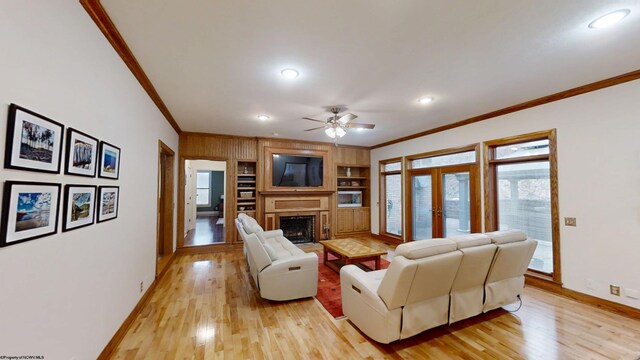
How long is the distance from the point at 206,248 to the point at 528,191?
6.15m

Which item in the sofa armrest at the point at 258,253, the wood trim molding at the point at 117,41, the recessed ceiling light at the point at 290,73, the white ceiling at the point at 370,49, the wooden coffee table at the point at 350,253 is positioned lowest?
the wooden coffee table at the point at 350,253

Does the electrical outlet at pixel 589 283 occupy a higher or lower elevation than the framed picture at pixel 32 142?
lower

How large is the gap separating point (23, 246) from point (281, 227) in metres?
5.09

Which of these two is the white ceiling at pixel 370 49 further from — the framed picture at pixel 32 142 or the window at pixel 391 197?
the window at pixel 391 197

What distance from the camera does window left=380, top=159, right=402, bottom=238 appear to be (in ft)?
20.9

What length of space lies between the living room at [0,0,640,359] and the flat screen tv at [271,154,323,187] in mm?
1982

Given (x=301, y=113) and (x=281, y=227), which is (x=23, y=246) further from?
(x=281, y=227)

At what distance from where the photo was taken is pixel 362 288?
2371 millimetres

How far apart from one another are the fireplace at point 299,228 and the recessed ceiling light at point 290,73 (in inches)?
159

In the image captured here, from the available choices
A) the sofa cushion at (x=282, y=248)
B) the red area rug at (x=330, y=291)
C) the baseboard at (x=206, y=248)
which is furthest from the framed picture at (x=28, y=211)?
the baseboard at (x=206, y=248)

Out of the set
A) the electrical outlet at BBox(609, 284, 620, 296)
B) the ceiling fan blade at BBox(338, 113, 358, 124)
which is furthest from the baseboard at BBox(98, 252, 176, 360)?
the electrical outlet at BBox(609, 284, 620, 296)

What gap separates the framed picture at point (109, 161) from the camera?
199 cm

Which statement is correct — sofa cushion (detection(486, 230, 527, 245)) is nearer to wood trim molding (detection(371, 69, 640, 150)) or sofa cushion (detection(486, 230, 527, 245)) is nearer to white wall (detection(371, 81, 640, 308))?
white wall (detection(371, 81, 640, 308))

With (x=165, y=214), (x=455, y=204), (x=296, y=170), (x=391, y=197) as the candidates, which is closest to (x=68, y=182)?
(x=165, y=214)
